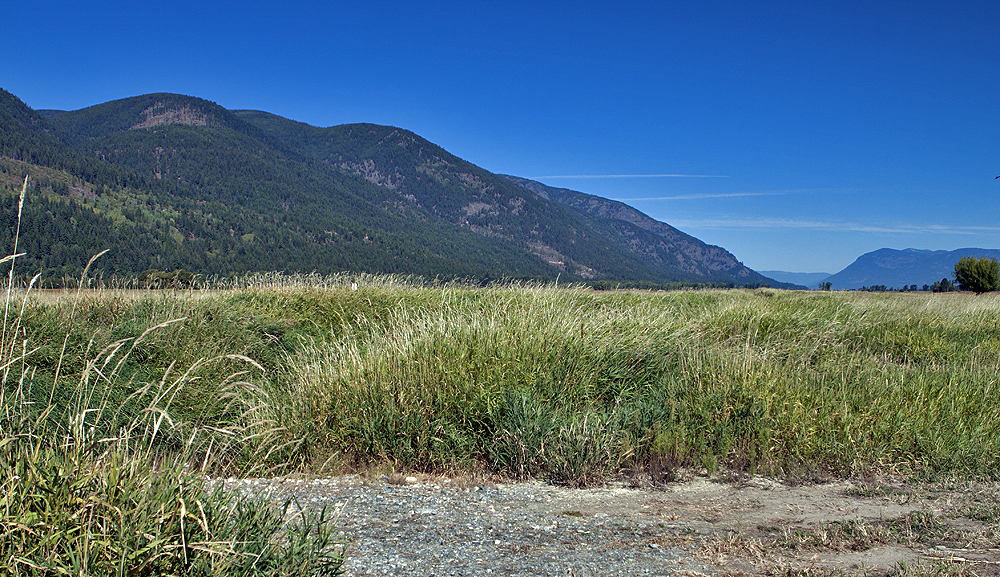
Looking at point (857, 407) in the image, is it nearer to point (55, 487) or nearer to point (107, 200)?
point (55, 487)

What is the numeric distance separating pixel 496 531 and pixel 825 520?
2353mm

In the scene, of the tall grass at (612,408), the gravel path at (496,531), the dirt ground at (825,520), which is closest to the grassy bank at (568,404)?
the tall grass at (612,408)

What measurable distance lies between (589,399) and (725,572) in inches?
122

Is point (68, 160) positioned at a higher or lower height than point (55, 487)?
higher

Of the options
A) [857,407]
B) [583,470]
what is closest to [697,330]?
[857,407]

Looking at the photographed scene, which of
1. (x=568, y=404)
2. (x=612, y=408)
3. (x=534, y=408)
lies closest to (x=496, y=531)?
(x=534, y=408)

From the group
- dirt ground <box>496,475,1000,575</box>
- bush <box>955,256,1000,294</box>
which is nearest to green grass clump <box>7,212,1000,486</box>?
dirt ground <box>496,475,1000,575</box>

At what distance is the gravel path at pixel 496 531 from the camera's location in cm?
314

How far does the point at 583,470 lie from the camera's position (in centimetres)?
471

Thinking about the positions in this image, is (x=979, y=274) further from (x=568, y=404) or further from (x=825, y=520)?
(x=825, y=520)

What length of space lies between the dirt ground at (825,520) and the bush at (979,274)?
2355 inches

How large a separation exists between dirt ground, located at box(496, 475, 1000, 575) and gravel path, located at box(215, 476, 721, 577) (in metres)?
0.11

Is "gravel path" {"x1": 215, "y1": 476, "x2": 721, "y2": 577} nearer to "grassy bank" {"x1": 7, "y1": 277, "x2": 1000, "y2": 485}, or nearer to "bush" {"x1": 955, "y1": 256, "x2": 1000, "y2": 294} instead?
"grassy bank" {"x1": 7, "y1": 277, "x2": 1000, "y2": 485}

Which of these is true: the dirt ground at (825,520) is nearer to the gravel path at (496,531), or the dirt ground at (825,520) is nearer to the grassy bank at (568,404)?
the gravel path at (496,531)
